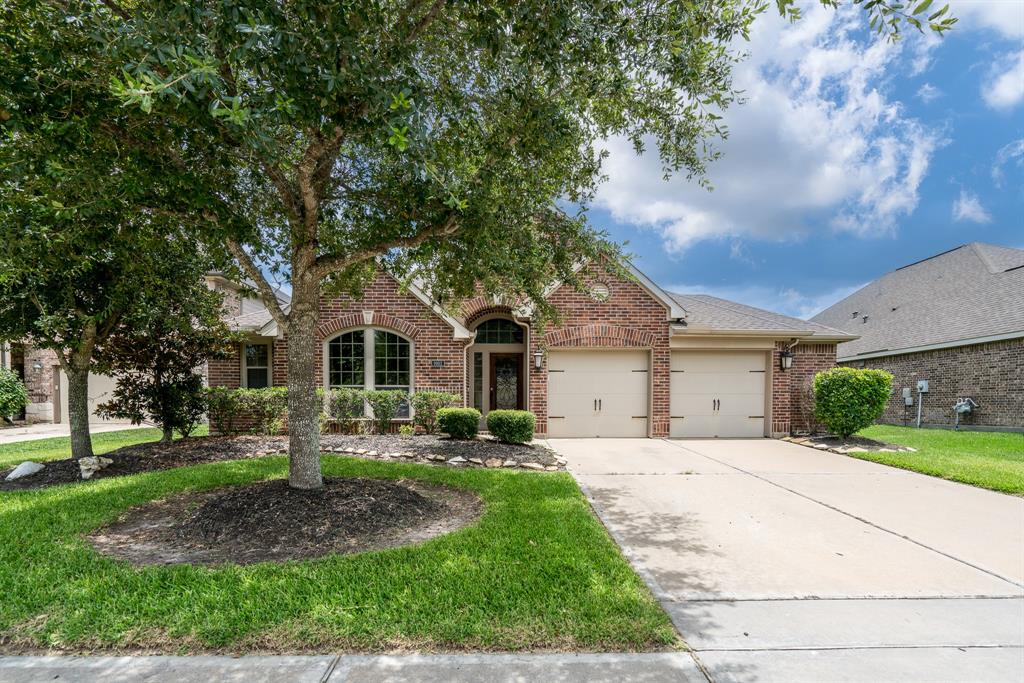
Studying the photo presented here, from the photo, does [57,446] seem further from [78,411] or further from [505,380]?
[505,380]

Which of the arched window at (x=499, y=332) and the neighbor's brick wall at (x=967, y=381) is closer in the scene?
the arched window at (x=499, y=332)

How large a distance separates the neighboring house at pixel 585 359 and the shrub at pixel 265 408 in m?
1.12

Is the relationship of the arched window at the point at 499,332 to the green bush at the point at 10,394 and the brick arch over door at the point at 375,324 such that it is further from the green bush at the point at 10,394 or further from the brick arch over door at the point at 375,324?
the green bush at the point at 10,394

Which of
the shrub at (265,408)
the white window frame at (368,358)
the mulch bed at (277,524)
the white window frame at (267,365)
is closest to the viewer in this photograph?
the mulch bed at (277,524)

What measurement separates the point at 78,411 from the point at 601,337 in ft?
31.7

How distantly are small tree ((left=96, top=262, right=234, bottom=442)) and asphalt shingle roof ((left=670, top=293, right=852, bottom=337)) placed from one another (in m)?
10.0

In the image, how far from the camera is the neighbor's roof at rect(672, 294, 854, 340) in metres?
11.3

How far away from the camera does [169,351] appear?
8.73 meters

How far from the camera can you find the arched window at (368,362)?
436 inches

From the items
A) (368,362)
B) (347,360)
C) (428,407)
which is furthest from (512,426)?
A: (347,360)

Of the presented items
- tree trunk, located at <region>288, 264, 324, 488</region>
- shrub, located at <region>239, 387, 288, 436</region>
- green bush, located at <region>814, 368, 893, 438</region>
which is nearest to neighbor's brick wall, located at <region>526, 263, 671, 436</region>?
green bush, located at <region>814, 368, 893, 438</region>

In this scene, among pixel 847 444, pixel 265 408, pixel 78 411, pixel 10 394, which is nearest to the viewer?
pixel 78 411

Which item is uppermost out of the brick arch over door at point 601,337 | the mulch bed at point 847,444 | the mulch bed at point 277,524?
the brick arch over door at point 601,337

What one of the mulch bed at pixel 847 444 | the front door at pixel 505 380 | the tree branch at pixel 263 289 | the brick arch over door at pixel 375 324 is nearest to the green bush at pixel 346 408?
the brick arch over door at pixel 375 324
